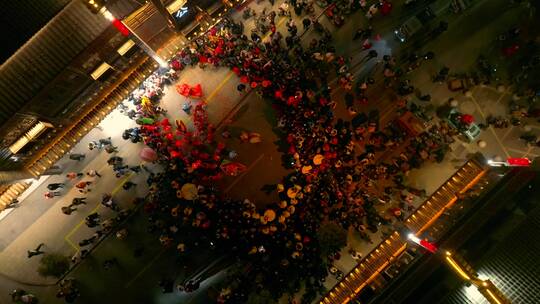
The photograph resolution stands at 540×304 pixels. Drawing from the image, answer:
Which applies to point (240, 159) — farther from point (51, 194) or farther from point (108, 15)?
point (51, 194)

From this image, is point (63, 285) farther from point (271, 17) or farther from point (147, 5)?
Answer: point (271, 17)

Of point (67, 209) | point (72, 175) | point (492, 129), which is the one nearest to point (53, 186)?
point (72, 175)

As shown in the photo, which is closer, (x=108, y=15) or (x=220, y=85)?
(x=108, y=15)

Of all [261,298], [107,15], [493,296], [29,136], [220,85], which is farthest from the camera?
[220,85]

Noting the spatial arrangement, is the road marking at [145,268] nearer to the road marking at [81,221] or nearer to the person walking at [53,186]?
the road marking at [81,221]

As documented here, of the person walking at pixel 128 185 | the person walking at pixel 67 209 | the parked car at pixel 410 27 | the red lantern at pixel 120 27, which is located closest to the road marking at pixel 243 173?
the person walking at pixel 128 185
